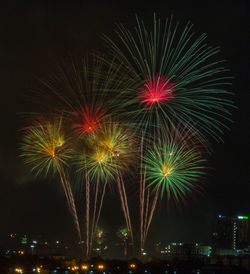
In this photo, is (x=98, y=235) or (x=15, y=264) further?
(x=98, y=235)

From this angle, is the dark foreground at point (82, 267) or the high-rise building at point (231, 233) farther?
Answer: the high-rise building at point (231, 233)

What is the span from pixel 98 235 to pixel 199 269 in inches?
1360

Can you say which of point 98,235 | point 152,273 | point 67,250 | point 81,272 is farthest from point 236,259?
point 81,272

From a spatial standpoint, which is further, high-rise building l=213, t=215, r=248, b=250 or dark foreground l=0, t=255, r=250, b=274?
high-rise building l=213, t=215, r=248, b=250

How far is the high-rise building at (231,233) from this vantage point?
443ft

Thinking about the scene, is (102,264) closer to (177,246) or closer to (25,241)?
(25,241)

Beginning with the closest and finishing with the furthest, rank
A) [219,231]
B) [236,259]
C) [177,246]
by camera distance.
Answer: [236,259] < [177,246] < [219,231]

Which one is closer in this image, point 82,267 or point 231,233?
point 82,267

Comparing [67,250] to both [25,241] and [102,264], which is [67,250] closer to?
[25,241]

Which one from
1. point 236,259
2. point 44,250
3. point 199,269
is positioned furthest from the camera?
point 44,250

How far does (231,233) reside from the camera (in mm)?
136375

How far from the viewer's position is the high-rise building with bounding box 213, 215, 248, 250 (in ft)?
443

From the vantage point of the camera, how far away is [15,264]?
106ft

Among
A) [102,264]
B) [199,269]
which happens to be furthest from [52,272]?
[199,269]
